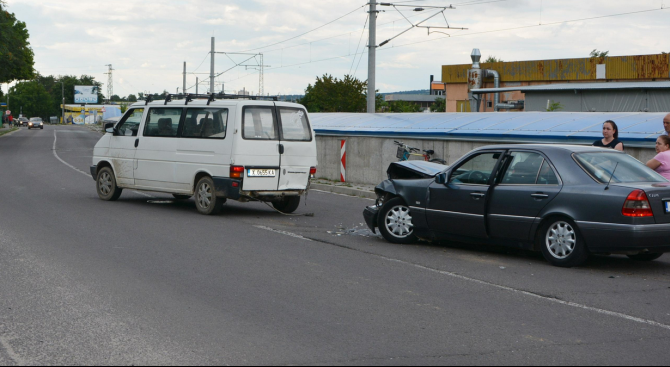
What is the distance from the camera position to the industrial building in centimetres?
3372

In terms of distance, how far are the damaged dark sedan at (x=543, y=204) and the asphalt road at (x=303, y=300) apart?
0.99 ft

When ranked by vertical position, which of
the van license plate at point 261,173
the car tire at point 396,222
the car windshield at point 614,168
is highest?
the car windshield at point 614,168

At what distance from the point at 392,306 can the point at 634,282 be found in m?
2.95

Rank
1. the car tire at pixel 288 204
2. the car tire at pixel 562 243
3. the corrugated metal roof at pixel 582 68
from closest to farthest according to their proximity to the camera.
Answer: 1. the car tire at pixel 562 243
2. the car tire at pixel 288 204
3. the corrugated metal roof at pixel 582 68

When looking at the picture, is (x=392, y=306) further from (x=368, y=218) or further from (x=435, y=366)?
(x=368, y=218)

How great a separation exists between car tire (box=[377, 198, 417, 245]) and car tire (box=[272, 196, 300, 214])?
12.2ft

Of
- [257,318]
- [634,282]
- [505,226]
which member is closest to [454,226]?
[505,226]

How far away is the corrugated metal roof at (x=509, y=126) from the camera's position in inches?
600

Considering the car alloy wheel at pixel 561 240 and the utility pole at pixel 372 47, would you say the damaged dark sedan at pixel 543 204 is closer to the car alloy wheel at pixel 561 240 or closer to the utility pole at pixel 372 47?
the car alloy wheel at pixel 561 240

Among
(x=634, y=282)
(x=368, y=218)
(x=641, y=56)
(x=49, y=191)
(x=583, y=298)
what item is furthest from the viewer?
(x=641, y=56)

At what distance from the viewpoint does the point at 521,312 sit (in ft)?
21.0

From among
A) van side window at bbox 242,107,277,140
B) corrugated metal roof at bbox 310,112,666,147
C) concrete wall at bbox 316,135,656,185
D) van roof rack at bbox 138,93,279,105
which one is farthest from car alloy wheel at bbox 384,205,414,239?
concrete wall at bbox 316,135,656,185

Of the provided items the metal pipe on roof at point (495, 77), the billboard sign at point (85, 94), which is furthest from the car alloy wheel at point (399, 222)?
the billboard sign at point (85, 94)

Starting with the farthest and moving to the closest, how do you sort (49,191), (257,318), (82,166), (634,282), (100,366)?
(82,166) → (49,191) → (634,282) → (257,318) → (100,366)
